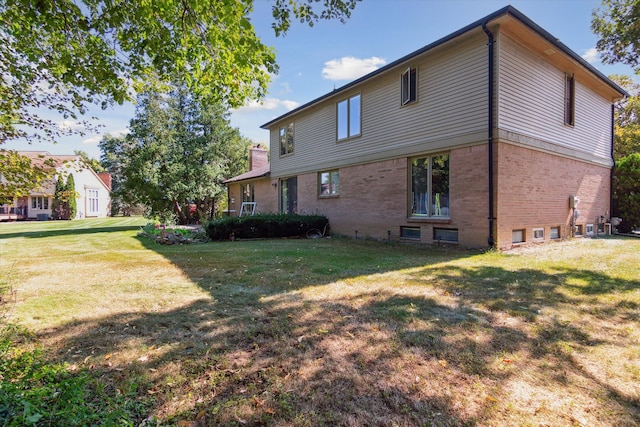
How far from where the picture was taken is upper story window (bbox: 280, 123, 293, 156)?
1670 centimetres

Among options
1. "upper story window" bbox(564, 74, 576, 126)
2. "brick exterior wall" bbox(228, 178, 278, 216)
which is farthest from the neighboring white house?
"upper story window" bbox(564, 74, 576, 126)

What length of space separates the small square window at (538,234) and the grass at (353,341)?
130 inches

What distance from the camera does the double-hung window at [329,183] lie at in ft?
44.6

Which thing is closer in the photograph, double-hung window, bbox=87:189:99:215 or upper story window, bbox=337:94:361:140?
upper story window, bbox=337:94:361:140

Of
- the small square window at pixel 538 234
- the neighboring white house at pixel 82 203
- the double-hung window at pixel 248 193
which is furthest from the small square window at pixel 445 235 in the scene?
the neighboring white house at pixel 82 203

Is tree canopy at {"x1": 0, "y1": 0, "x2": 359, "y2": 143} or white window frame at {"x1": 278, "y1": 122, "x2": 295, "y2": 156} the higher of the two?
white window frame at {"x1": 278, "y1": 122, "x2": 295, "y2": 156}

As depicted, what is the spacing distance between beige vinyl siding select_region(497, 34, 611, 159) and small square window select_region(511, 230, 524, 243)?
8.65ft

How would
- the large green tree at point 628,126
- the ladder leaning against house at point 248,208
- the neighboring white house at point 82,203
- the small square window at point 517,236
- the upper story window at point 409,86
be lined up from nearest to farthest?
the small square window at point 517,236 → the upper story window at point 409,86 → the ladder leaning against house at point 248,208 → the large green tree at point 628,126 → the neighboring white house at point 82,203

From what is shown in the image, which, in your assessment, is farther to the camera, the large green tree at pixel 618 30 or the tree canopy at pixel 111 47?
the large green tree at pixel 618 30

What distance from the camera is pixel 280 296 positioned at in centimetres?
461

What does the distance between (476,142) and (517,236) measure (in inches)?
111

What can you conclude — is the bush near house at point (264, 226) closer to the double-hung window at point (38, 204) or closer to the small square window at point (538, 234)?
the small square window at point (538, 234)

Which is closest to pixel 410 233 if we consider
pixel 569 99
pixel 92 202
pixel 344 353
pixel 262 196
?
pixel 569 99

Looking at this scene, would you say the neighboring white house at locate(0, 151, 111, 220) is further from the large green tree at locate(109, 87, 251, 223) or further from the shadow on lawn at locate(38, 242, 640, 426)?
the shadow on lawn at locate(38, 242, 640, 426)
